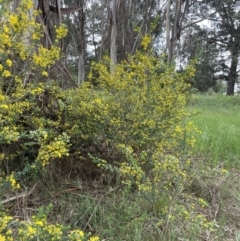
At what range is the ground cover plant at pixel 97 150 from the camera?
138cm

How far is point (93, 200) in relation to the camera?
1570 millimetres

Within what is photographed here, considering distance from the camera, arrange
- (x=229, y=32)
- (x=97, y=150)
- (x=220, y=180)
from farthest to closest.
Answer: (x=229, y=32)
(x=220, y=180)
(x=97, y=150)

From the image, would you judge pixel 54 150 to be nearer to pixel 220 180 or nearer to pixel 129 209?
pixel 129 209

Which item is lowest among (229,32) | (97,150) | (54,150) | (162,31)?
(97,150)

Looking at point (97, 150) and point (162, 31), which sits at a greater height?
point (162, 31)

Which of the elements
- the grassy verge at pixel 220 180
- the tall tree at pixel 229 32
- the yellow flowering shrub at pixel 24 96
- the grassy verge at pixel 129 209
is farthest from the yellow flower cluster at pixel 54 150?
the tall tree at pixel 229 32

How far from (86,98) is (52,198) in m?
0.58

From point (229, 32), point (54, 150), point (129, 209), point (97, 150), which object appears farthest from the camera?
point (229, 32)

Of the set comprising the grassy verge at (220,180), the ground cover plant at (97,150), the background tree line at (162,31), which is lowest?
A: the grassy verge at (220,180)

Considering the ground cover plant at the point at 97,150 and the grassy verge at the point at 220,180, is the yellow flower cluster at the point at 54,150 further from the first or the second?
the grassy verge at the point at 220,180

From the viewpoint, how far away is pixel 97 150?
1.77m

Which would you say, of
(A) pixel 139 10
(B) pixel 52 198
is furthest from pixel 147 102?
(A) pixel 139 10

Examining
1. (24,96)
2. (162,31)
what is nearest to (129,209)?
(24,96)

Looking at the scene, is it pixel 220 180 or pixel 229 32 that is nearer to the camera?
pixel 220 180
